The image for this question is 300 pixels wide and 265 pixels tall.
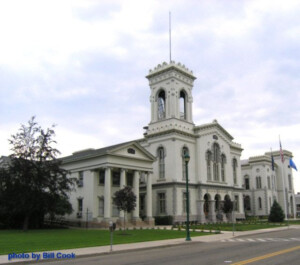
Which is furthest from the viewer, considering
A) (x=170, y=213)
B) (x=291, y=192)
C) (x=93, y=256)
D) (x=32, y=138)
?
(x=291, y=192)

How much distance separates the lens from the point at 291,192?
86.4 m

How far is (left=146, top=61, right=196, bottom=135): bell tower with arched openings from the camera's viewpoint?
50531 mm

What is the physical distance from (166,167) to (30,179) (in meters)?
19.6

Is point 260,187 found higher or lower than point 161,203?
higher

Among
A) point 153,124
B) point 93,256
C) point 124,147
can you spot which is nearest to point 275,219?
point 153,124

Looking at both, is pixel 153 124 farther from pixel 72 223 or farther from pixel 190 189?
pixel 72 223

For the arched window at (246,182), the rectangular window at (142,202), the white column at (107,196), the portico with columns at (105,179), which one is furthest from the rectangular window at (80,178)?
the arched window at (246,182)

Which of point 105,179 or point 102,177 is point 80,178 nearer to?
point 102,177

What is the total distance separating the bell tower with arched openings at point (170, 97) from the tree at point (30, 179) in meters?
18.5

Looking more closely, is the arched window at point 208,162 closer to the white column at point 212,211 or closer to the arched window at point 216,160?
the arched window at point 216,160

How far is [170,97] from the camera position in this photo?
168ft

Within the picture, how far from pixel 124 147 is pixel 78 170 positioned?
21.7 ft

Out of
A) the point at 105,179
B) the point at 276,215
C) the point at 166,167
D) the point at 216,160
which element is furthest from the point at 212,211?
the point at 105,179

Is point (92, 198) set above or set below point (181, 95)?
below
